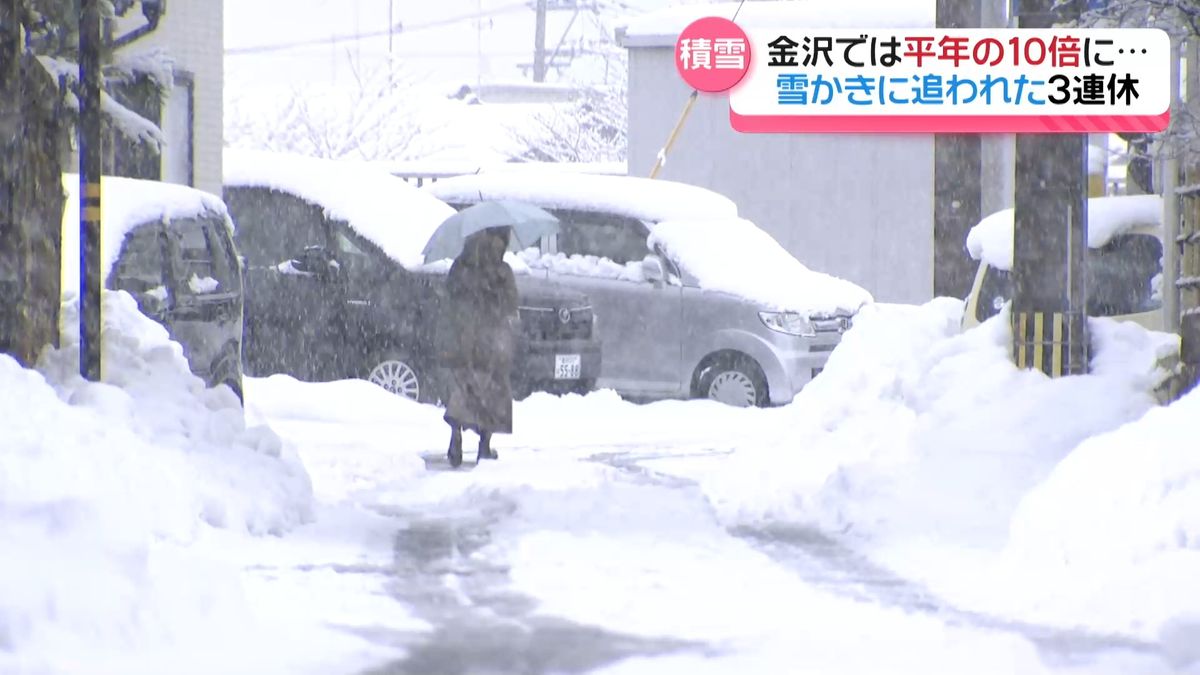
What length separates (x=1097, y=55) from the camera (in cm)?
1144

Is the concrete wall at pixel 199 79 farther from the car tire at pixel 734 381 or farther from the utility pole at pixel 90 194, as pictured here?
the utility pole at pixel 90 194

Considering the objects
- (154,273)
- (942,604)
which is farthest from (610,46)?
(942,604)

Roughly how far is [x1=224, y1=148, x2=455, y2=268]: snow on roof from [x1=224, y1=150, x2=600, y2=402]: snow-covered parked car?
17 mm

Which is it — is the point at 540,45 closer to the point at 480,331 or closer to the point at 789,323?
the point at 789,323

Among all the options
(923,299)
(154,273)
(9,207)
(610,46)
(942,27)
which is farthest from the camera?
(610,46)

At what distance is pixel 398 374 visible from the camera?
15.1m

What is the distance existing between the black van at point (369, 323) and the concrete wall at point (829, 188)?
920cm

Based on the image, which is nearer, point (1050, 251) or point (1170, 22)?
point (1170, 22)

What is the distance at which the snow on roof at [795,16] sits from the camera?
76.5 feet

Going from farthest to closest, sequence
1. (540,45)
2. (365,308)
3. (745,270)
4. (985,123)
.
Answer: (540,45)
(745,270)
(365,308)
(985,123)

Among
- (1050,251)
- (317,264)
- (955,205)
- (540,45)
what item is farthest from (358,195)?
(540,45)

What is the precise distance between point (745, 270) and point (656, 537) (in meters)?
7.49

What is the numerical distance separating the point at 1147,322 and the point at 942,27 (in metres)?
2.99

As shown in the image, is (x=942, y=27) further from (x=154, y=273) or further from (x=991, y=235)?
(x=154, y=273)
